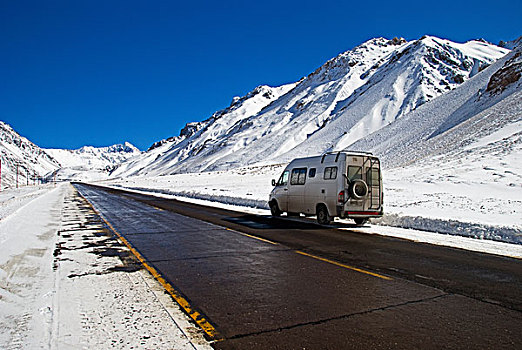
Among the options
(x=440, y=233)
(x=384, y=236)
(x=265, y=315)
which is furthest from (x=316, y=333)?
(x=440, y=233)

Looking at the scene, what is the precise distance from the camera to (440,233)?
12625mm

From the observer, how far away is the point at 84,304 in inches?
207

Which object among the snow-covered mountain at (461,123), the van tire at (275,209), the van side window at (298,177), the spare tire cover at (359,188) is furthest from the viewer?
the snow-covered mountain at (461,123)

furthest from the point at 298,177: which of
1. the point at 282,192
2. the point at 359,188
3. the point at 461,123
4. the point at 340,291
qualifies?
the point at 461,123

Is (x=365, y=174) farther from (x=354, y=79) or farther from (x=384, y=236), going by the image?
(x=354, y=79)

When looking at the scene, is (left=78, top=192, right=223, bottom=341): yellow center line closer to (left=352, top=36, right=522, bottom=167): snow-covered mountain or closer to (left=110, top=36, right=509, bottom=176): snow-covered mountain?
(left=352, top=36, right=522, bottom=167): snow-covered mountain

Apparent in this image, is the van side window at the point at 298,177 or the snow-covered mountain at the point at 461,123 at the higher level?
the snow-covered mountain at the point at 461,123

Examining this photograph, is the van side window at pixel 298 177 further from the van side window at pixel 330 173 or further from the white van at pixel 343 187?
the van side window at pixel 330 173

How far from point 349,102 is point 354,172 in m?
133

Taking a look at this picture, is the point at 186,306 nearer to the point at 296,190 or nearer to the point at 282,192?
the point at 296,190

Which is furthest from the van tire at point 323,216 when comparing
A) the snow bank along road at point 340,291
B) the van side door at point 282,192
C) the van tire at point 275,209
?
the snow bank along road at point 340,291

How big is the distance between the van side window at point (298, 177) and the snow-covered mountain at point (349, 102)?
84562 millimetres

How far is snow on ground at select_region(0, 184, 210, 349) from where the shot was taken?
4.15m

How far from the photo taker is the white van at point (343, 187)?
531 inches
